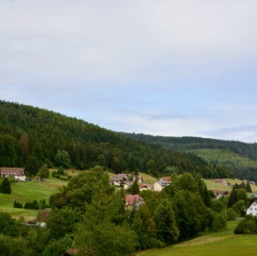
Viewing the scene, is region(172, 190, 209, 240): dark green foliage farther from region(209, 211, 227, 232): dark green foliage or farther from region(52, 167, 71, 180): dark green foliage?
region(52, 167, 71, 180): dark green foliage

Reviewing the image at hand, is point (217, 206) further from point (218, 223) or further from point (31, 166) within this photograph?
point (31, 166)

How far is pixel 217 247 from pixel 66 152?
9106 centimetres

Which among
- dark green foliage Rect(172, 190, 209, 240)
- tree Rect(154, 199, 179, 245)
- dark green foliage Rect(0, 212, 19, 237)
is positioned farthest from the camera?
dark green foliage Rect(172, 190, 209, 240)

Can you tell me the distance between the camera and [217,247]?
53.7 metres

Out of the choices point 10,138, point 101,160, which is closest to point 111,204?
point 10,138

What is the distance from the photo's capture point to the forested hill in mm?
125062

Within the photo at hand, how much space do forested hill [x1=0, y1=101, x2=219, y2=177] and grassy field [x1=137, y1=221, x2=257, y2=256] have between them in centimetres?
6451

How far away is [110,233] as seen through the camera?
128 ft

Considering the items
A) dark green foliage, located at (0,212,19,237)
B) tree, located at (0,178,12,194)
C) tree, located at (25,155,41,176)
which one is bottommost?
dark green foliage, located at (0,212,19,237)

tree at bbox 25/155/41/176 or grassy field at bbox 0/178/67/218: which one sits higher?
tree at bbox 25/155/41/176

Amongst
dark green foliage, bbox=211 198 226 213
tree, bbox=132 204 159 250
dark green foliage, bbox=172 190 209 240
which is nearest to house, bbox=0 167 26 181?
dark green foliage, bbox=211 198 226 213

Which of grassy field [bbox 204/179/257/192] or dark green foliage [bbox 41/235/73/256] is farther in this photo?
grassy field [bbox 204/179/257/192]

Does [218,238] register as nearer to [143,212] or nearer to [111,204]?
[143,212]

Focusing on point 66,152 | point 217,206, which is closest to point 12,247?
point 217,206
